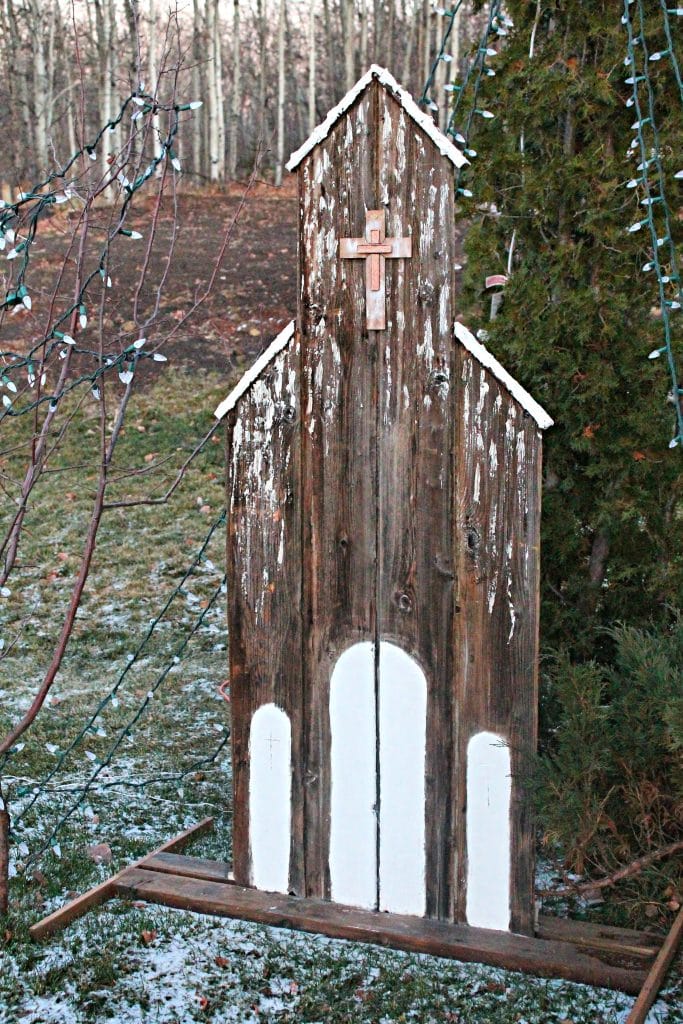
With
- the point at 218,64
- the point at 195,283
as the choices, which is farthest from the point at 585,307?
the point at 218,64

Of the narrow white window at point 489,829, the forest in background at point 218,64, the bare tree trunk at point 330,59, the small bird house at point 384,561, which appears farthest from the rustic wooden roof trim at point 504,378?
the bare tree trunk at point 330,59

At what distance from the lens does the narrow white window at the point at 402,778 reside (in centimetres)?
359

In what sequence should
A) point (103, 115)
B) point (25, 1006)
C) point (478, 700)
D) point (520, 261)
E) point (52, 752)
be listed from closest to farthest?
point (25, 1006), point (478, 700), point (520, 261), point (52, 752), point (103, 115)

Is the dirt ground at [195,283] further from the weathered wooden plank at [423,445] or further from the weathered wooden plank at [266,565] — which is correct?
the weathered wooden plank at [423,445]

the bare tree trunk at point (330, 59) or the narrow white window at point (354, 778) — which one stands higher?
the bare tree trunk at point (330, 59)

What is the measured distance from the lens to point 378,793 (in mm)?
3668

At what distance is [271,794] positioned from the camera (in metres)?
3.80

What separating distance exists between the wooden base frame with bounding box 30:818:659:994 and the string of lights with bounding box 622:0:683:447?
1.71m

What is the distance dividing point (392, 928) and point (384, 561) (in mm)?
1250

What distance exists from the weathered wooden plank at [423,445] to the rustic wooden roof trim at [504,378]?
0.06 meters

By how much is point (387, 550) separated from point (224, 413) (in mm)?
745

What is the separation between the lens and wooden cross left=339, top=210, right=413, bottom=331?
11.1 feet

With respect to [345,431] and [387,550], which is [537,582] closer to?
[387,550]

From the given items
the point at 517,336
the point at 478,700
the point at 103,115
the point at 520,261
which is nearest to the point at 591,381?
the point at 517,336
